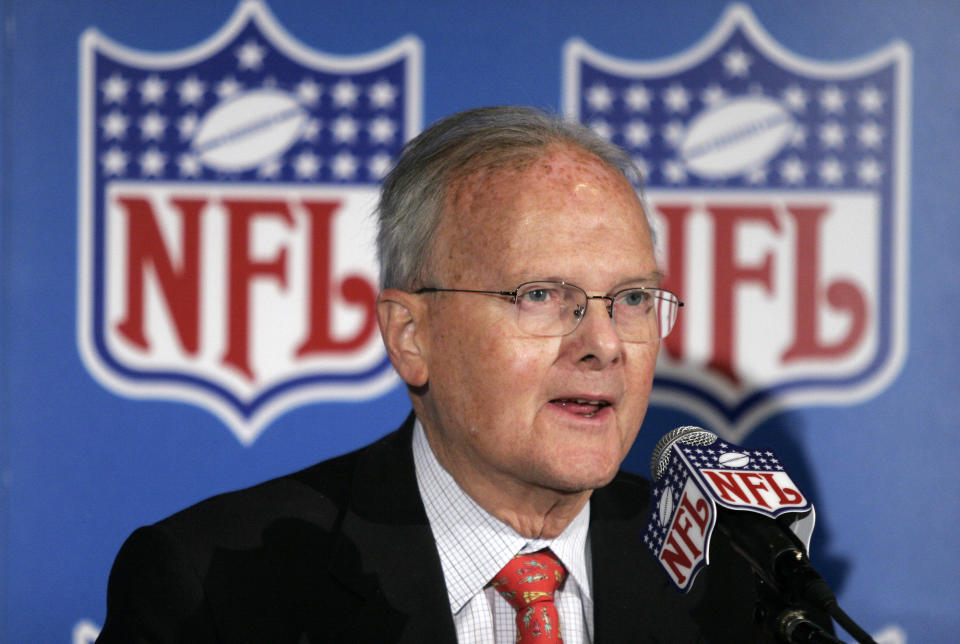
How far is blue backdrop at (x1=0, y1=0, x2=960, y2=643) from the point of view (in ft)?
8.02

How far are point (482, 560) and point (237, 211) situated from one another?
1134 mm

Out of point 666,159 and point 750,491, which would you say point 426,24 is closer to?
point 666,159

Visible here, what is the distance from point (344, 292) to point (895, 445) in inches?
54.1

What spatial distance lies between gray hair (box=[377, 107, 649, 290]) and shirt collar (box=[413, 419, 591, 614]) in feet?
1.18

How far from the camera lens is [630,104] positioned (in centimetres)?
249

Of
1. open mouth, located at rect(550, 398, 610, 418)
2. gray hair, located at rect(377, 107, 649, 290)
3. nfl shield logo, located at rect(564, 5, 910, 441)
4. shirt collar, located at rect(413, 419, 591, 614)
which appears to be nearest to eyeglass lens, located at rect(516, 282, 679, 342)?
open mouth, located at rect(550, 398, 610, 418)

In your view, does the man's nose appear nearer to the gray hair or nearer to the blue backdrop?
the gray hair

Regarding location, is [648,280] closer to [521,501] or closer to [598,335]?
[598,335]

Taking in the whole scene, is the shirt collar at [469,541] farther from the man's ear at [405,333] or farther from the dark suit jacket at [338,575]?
the man's ear at [405,333]

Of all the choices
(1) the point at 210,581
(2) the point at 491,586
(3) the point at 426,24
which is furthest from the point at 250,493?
(3) the point at 426,24

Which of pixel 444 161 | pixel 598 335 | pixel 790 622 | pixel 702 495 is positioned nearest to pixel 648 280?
pixel 598 335

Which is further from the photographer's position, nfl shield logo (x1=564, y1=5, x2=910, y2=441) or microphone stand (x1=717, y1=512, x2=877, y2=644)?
nfl shield logo (x1=564, y1=5, x2=910, y2=441)

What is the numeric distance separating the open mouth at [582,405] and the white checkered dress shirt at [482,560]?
0.27 metres

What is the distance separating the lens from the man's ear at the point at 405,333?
1.80 metres
